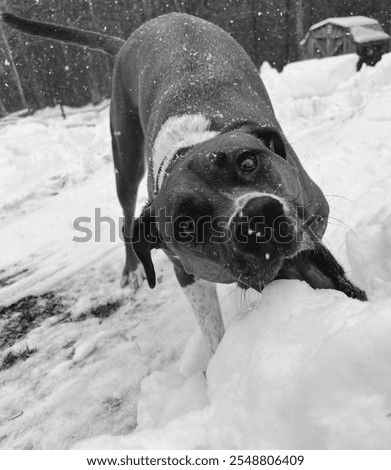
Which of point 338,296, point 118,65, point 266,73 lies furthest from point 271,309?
point 266,73

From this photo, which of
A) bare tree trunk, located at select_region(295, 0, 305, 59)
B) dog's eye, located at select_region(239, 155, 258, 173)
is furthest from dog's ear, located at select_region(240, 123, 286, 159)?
bare tree trunk, located at select_region(295, 0, 305, 59)

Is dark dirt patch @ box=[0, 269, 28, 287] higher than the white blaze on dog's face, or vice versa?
the white blaze on dog's face

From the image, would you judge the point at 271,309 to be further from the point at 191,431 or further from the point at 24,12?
the point at 24,12

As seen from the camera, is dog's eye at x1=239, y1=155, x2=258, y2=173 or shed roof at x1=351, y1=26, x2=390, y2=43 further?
shed roof at x1=351, y1=26, x2=390, y2=43

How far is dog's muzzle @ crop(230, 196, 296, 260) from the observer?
1.66 m

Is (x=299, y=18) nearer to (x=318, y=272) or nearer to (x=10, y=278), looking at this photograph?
(x=10, y=278)

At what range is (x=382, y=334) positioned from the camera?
44.7 inches

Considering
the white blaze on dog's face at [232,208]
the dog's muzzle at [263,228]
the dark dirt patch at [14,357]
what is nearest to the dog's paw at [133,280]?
the dark dirt patch at [14,357]

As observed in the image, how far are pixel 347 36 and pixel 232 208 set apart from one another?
12869 millimetres

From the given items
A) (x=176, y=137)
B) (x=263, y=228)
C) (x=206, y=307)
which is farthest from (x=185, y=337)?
(x=263, y=228)

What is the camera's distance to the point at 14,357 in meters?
3.03

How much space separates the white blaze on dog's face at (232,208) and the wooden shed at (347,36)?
11.3 metres

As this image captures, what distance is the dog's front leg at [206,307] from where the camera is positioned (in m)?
2.55

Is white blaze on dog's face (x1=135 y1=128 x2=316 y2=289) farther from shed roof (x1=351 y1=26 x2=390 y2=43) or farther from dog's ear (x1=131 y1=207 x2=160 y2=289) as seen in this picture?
shed roof (x1=351 y1=26 x2=390 y2=43)
